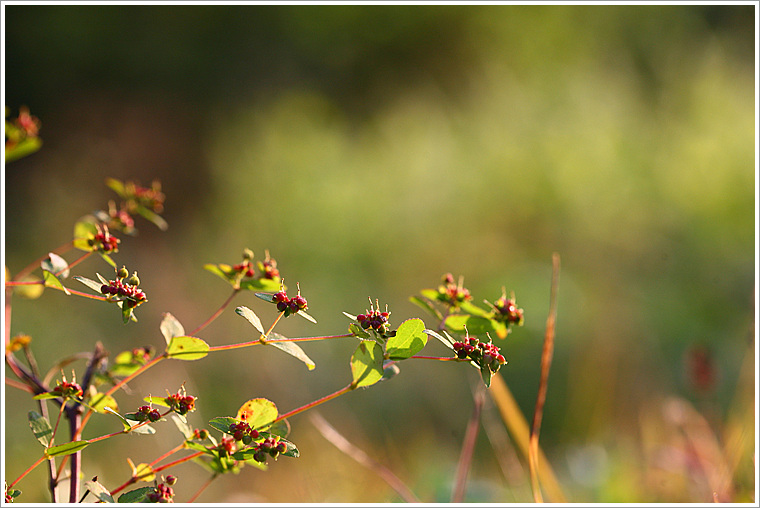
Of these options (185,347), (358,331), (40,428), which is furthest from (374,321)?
(40,428)

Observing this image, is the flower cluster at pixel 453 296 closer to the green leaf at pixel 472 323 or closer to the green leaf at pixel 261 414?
the green leaf at pixel 472 323

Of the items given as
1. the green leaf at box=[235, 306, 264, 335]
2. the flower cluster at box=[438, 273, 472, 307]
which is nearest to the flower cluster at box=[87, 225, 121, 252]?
the green leaf at box=[235, 306, 264, 335]

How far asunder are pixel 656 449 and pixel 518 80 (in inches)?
85.9

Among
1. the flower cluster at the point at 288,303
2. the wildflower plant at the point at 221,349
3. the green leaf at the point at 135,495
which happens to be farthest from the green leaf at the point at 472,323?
the green leaf at the point at 135,495

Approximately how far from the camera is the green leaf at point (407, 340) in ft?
1.22

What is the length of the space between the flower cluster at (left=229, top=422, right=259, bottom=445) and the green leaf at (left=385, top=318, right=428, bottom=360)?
0.09 meters

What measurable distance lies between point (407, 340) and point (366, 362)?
3 centimetres

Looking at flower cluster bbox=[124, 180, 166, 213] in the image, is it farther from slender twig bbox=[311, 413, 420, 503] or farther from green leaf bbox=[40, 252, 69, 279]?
slender twig bbox=[311, 413, 420, 503]

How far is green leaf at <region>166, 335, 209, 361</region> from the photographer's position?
376 mm

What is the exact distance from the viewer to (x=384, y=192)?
7.74 ft

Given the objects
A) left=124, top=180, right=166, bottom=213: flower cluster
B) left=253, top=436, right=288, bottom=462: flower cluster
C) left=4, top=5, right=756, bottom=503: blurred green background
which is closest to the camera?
left=253, top=436, right=288, bottom=462: flower cluster

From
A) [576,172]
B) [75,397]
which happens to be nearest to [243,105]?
[576,172]

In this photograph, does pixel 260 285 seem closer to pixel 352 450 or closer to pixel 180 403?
pixel 180 403

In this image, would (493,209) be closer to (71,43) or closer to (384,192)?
(384,192)
